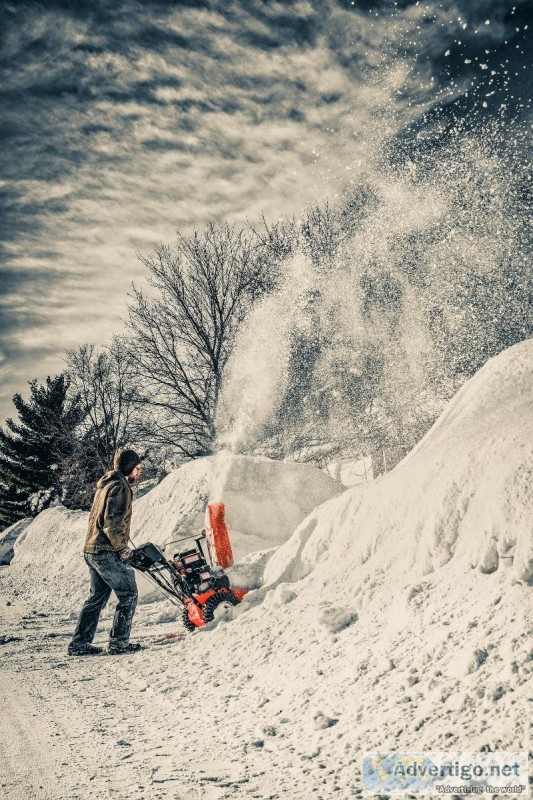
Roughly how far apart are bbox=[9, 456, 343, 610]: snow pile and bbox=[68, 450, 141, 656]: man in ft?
5.09

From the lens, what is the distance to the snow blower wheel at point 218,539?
6280 mm

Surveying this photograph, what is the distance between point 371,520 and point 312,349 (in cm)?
1227

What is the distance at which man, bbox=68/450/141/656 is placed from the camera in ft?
16.8

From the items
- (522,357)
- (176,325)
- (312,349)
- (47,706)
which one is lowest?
(47,706)

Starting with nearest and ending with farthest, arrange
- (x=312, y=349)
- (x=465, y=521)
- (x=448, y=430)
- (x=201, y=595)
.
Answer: (x=465, y=521), (x=448, y=430), (x=201, y=595), (x=312, y=349)

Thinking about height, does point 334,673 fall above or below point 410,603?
below

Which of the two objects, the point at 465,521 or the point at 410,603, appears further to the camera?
the point at 465,521

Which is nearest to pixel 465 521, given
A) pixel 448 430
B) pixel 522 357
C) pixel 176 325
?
pixel 448 430

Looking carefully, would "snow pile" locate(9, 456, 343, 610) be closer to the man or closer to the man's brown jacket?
the man

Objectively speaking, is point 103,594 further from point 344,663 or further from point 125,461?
point 344,663

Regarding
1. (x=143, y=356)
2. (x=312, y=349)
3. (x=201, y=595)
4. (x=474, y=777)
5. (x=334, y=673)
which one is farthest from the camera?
(x=143, y=356)

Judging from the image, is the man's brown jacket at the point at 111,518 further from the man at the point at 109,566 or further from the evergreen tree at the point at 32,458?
the evergreen tree at the point at 32,458

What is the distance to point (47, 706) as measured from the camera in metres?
3.66

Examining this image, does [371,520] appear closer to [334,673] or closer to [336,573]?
[336,573]
